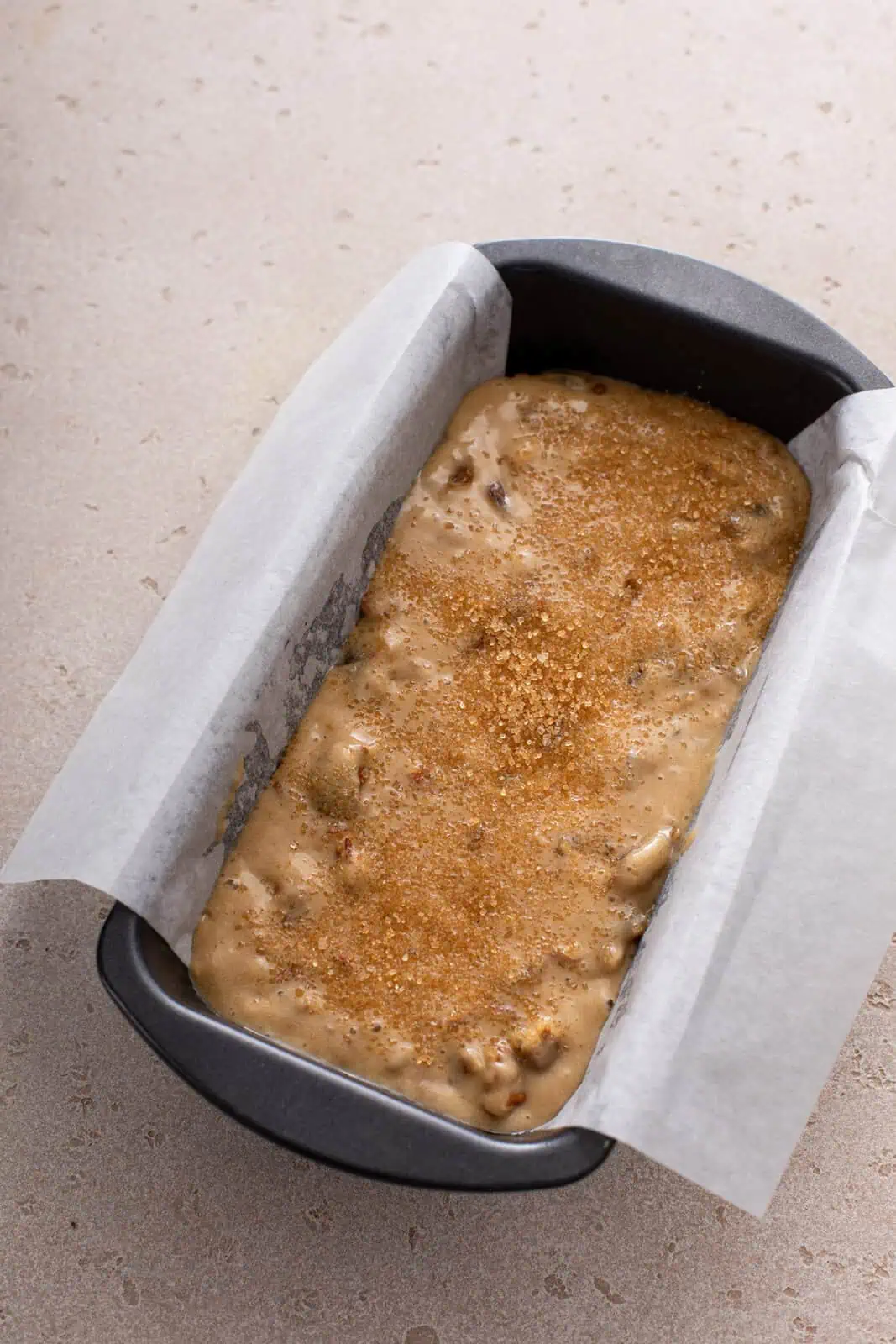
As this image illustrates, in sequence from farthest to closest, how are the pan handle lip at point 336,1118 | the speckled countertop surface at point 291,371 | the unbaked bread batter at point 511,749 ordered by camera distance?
the speckled countertop surface at point 291,371 < the unbaked bread batter at point 511,749 < the pan handle lip at point 336,1118

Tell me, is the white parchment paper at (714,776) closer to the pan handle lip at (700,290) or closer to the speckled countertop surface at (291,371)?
the pan handle lip at (700,290)

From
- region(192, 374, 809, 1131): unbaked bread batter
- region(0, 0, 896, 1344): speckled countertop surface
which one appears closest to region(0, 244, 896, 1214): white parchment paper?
region(192, 374, 809, 1131): unbaked bread batter

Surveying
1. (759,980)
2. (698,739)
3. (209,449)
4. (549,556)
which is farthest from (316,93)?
(759,980)

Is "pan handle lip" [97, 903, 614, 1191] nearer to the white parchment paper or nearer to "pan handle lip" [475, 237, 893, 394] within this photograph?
the white parchment paper

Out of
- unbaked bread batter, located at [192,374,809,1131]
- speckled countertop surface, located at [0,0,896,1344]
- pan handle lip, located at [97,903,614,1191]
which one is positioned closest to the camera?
pan handle lip, located at [97,903,614,1191]

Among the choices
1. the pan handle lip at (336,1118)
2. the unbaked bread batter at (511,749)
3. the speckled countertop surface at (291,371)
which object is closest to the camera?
the pan handle lip at (336,1118)

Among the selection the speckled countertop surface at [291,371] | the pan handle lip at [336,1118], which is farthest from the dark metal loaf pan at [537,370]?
the speckled countertop surface at [291,371]

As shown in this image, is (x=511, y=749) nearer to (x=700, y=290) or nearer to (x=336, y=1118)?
(x=336, y=1118)

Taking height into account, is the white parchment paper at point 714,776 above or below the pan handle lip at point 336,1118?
above
